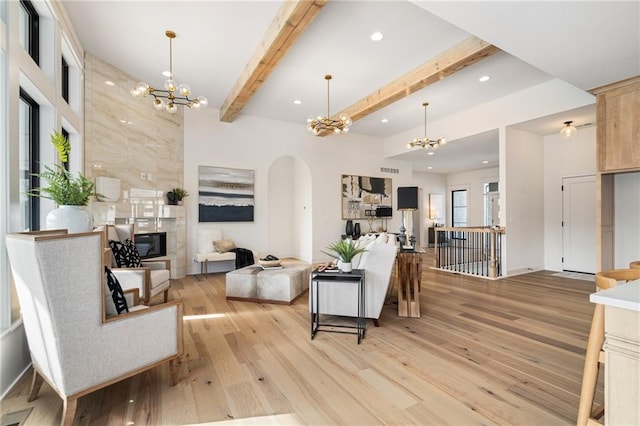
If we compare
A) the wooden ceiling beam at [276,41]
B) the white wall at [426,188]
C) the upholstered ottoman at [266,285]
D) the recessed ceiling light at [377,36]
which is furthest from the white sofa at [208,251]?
the white wall at [426,188]

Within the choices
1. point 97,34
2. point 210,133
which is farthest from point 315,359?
point 210,133

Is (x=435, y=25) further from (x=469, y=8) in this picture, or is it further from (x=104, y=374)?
(x=104, y=374)

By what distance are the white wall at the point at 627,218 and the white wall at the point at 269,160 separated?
470 cm

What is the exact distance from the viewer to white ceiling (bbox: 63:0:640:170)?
2.62 m

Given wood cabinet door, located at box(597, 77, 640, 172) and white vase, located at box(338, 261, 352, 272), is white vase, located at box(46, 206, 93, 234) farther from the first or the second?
wood cabinet door, located at box(597, 77, 640, 172)

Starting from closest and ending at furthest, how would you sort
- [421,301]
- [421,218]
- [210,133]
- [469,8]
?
[469,8] → [421,301] → [210,133] → [421,218]

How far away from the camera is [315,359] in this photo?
2.48m

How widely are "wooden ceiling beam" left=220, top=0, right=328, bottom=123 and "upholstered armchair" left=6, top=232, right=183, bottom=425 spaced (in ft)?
9.06

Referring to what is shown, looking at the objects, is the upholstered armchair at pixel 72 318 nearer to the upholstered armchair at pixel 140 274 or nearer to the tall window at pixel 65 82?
the upholstered armchair at pixel 140 274

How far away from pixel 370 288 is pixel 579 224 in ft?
18.4

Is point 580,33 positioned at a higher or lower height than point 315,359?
higher

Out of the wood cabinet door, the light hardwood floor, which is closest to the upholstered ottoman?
the light hardwood floor

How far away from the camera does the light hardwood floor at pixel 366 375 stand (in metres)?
1.79

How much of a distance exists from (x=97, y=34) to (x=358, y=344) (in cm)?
503
